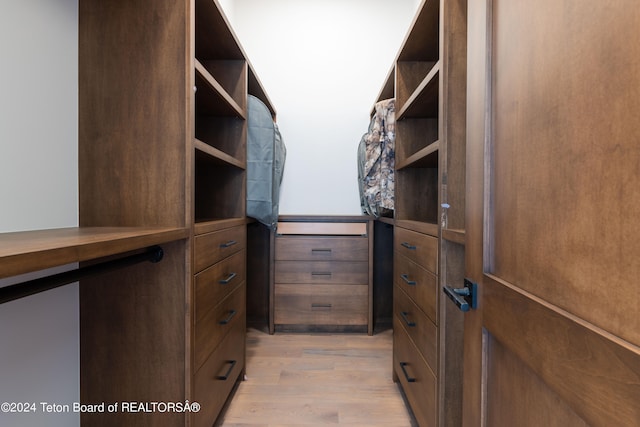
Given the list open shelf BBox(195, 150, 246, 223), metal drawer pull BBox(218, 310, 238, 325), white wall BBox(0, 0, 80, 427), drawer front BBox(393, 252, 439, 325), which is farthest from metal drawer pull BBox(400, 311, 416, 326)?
white wall BBox(0, 0, 80, 427)

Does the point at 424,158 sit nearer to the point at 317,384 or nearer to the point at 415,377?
the point at 415,377

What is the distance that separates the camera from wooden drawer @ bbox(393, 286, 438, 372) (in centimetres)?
114

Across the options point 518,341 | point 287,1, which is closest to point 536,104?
point 518,341

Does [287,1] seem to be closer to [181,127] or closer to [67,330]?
[181,127]

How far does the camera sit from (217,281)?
1351 mm

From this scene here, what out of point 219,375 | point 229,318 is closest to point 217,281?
point 229,318

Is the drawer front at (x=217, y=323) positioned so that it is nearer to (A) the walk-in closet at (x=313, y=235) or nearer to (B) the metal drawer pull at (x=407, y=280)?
(A) the walk-in closet at (x=313, y=235)

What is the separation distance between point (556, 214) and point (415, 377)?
1133 millimetres

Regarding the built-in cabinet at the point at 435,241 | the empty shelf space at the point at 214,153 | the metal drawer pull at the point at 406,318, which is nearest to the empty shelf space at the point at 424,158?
the built-in cabinet at the point at 435,241

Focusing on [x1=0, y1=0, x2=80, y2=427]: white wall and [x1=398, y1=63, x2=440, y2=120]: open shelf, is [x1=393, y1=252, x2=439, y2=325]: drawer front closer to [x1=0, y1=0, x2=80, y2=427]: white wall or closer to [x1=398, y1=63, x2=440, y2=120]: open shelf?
[x1=398, y1=63, x2=440, y2=120]: open shelf

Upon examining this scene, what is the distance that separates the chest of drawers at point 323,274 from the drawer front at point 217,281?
62 centimetres

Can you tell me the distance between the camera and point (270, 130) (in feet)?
6.34

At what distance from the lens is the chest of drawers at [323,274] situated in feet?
7.71

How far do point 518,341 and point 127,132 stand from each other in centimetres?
114
